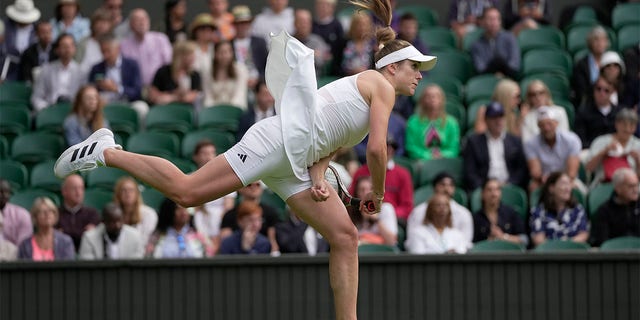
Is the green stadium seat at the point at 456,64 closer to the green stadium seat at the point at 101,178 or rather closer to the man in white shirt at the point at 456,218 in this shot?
the man in white shirt at the point at 456,218

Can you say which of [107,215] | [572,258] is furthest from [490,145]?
[107,215]

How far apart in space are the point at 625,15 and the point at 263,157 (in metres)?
8.87

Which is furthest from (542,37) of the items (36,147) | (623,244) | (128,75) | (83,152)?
(83,152)

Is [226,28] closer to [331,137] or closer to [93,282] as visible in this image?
[93,282]

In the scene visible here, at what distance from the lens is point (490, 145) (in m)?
12.5

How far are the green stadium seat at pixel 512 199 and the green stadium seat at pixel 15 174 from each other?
171 inches

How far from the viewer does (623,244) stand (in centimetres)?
1094

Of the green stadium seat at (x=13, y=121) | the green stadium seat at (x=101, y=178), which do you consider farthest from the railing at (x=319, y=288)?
the green stadium seat at (x=13, y=121)

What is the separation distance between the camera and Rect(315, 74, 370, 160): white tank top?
7.60 m

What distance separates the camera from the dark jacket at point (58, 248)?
10938 mm

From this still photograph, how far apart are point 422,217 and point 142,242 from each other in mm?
2410

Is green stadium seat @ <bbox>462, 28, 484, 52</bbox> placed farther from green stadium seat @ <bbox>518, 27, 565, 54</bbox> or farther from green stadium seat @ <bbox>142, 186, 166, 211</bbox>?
green stadium seat @ <bbox>142, 186, 166, 211</bbox>

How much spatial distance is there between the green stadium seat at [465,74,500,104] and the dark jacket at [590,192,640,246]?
9.50ft

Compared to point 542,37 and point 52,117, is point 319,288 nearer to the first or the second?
point 52,117
